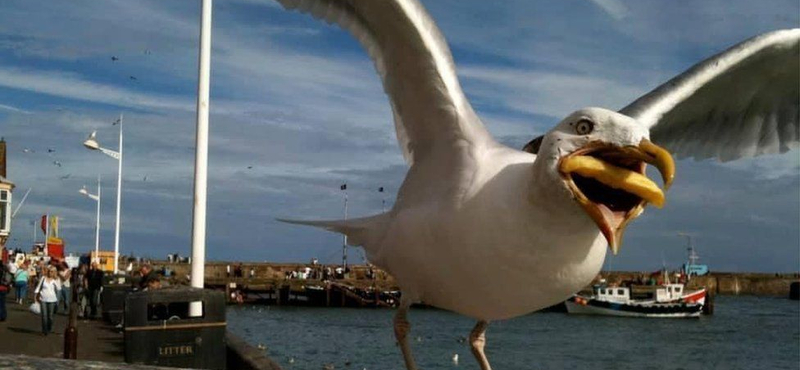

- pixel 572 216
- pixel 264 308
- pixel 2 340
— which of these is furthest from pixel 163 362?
pixel 264 308

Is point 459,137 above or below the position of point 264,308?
above

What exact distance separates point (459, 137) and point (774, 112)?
256 cm

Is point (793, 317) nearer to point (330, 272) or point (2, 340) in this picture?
point (330, 272)

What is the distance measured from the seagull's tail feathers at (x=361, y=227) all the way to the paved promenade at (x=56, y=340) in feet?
20.8

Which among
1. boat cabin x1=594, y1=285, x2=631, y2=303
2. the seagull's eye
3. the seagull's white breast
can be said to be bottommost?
boat cabin x1=594, y1=285, x2=631, y2=303

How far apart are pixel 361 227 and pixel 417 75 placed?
0.94 meters

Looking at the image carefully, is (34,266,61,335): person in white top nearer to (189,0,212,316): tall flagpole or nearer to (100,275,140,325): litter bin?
(100,275,140,325): litter bin

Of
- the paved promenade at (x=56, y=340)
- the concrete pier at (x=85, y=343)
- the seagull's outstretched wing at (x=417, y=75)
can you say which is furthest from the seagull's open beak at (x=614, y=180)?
the paved promenade at (x=56, y=340)

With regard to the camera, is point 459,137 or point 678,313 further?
point 678,313

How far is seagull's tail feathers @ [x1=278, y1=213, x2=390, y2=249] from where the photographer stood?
431 centimetres

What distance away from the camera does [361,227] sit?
4469 mm

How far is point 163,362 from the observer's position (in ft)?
28.3

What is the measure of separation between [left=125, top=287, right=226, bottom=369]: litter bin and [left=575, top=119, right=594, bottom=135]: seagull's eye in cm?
629

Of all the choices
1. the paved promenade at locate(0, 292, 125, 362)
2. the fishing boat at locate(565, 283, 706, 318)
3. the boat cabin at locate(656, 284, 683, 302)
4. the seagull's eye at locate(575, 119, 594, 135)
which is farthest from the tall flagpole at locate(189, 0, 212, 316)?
the boat cabin at locate(656, 284, 683, 302)
